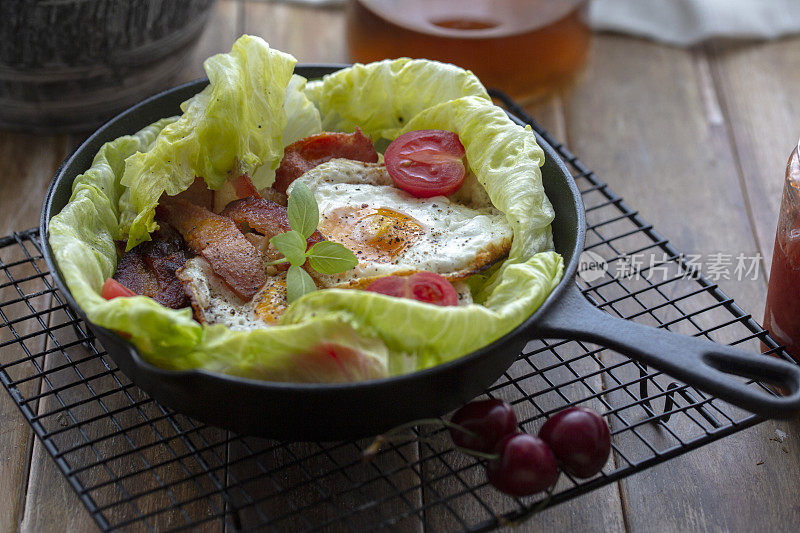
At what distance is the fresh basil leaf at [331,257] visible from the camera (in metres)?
2.31

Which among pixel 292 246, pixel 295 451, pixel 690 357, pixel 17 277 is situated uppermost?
pixel 690 357

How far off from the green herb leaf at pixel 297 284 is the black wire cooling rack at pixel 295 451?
39 cm

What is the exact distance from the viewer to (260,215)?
2.57 metres

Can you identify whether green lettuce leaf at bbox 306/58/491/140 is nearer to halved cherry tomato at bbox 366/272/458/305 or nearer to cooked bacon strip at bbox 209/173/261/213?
cooked bacon strip at bbox 209/173/261/213

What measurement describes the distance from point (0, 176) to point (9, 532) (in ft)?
5.64

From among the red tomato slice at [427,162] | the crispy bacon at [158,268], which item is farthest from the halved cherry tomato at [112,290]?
the red tomato slice at [427,162]

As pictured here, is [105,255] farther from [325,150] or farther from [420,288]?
[420,288]

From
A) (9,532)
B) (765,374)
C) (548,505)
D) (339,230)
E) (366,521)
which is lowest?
(9,532)

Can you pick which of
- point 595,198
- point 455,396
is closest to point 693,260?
point 595,198

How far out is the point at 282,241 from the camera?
2.29 meters

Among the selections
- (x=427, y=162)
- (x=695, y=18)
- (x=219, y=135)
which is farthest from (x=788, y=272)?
(x=695, y=18)

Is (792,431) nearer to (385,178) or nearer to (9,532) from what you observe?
(385,178)

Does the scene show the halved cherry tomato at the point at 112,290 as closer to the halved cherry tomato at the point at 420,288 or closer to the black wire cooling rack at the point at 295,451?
the black wire cooling rack at the point at 295,451

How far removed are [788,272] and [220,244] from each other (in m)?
1.66
